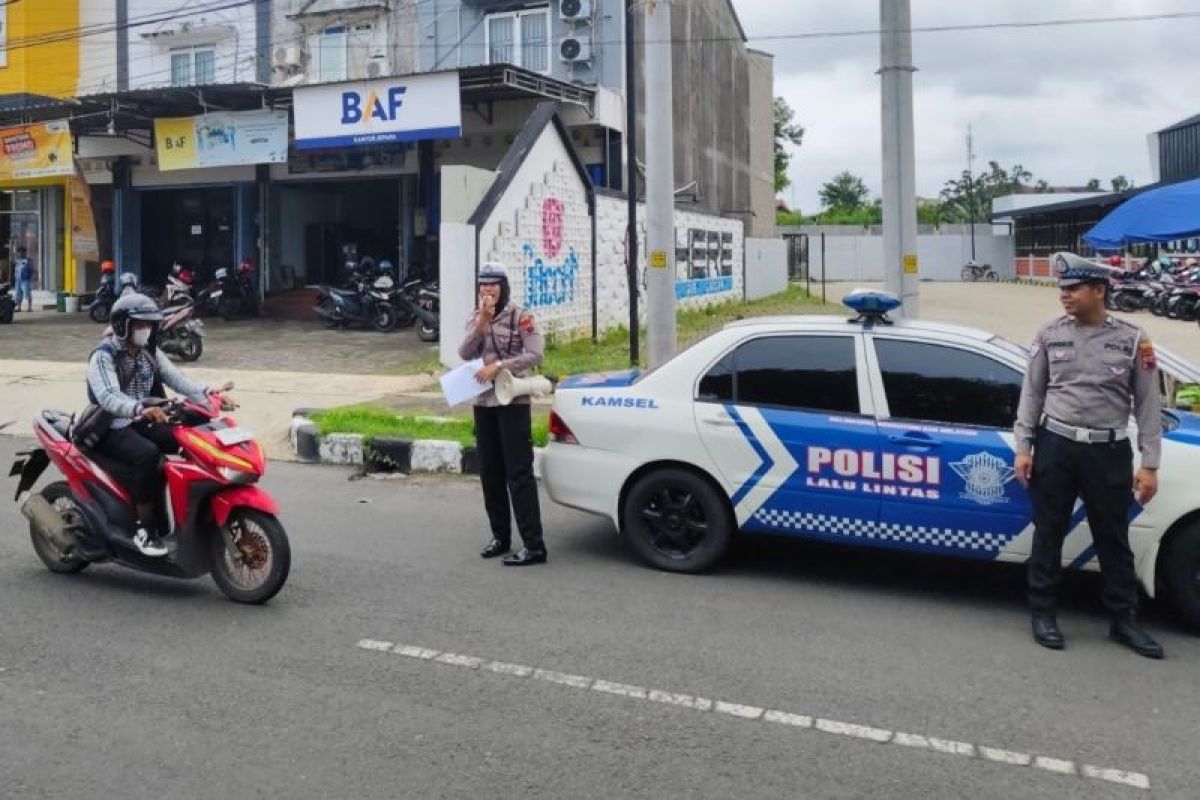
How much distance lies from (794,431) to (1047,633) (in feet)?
5.23

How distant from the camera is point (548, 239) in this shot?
1570 cm

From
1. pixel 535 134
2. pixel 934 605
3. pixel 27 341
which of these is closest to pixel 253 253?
pixel 27 341

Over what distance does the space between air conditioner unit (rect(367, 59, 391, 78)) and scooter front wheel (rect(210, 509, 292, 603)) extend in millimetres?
17992

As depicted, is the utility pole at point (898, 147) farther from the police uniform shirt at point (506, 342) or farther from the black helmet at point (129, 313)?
the black helmet at point (129, 313)

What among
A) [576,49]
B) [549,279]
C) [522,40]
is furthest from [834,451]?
[522,40]

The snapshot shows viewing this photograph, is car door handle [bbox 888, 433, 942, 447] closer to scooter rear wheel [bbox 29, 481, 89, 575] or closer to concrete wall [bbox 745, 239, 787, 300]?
scooter rear wheel [bbox 29, 481, 89, 575]

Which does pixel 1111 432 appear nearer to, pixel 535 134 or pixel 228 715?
pixel 228 715

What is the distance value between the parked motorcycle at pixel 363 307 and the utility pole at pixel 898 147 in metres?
11.1

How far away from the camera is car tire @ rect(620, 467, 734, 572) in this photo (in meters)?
6.13

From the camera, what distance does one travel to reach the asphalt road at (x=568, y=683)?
3.72 m

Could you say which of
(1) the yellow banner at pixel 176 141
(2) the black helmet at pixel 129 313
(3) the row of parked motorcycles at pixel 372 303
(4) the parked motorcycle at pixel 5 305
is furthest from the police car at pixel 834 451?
(4) the parked motorcycle at pixel 5 305

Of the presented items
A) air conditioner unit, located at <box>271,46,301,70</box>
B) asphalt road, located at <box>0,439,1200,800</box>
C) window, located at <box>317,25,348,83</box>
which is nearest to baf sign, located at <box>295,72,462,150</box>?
window, located at <box>317,25,348,83</box>

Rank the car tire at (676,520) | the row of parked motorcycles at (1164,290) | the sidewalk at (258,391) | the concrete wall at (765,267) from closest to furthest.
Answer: the car tire at (676,520) < the sidewalk at (258,391) < the row of parked motorcycles at (1164,290) < the concrete wall at (765,267)

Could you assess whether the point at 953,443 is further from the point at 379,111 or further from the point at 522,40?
the point at 522,40
